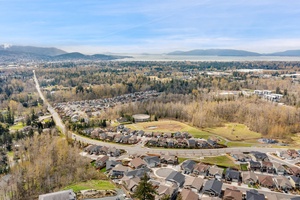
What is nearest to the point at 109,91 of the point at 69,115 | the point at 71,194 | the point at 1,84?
the point at 69,115

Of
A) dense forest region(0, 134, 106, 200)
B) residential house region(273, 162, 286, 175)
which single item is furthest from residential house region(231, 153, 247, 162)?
dense forest region(0, 134, 106, 200)

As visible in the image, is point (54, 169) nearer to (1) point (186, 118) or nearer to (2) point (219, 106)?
(1) point (186, 118)

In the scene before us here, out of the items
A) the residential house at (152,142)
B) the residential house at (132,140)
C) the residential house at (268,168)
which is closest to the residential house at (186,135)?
the residential house at (152,142)

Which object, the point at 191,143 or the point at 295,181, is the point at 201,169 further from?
the point at 295,181

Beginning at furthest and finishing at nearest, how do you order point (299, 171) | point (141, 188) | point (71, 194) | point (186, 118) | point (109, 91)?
point (109, 91)
point (186, 118)
point (299, 171)
point (71, 194)
point (141, 188)

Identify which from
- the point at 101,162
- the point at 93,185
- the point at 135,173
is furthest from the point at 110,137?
the point at 93,185
